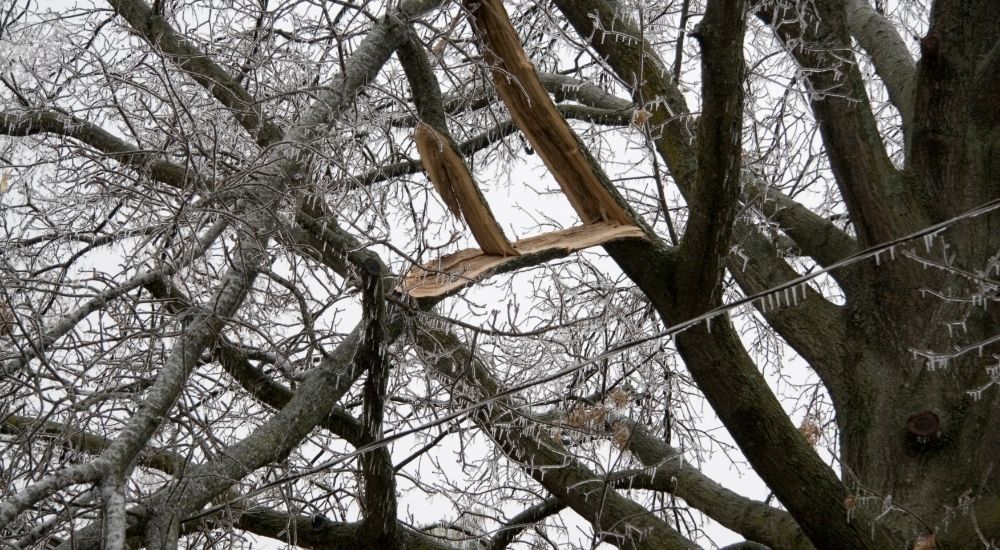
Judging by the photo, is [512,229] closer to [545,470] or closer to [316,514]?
[545,470]

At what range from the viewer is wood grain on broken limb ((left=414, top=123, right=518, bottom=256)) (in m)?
3.74

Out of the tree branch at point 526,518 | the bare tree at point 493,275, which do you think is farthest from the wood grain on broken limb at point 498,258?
the tree branch at point 526,518

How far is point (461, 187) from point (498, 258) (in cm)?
31

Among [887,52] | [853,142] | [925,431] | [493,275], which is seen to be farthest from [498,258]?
[887,52]

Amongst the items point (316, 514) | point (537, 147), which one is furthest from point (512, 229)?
point (316, 514)

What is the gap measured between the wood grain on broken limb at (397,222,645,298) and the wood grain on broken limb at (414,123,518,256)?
6cm

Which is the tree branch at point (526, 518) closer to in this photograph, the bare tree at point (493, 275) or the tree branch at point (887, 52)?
the bare tree at point (493, 275)

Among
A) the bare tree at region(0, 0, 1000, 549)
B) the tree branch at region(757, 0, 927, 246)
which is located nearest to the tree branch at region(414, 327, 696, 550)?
the bare tree at region(0, 0, 1000, 549)

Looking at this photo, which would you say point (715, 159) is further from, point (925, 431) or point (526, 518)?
point (526, 518)

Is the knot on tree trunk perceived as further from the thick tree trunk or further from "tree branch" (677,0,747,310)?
"tree branch" (677,0,747,310)

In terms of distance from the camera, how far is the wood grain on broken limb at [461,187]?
12.3 ft

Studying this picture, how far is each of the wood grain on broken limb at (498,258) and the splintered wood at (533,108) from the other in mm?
128

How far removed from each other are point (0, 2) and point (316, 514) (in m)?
3.05

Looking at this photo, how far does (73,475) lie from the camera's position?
2691 mm
